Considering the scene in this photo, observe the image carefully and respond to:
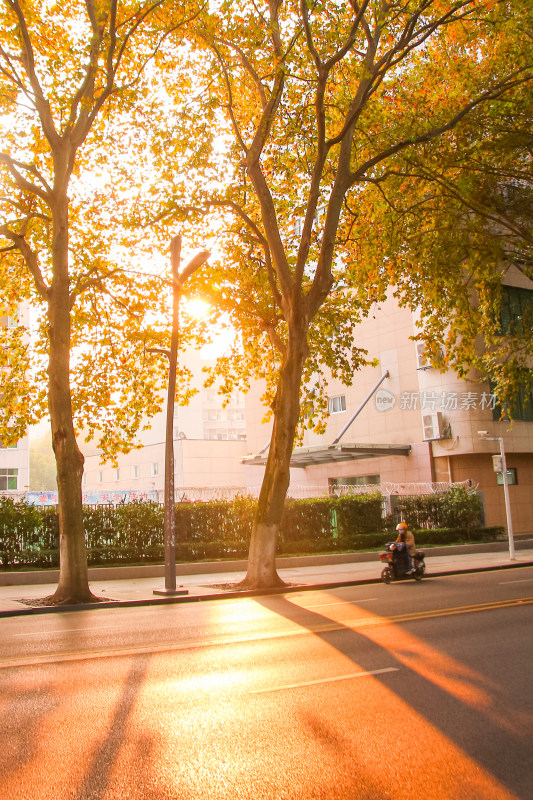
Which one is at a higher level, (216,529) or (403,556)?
(216,529)

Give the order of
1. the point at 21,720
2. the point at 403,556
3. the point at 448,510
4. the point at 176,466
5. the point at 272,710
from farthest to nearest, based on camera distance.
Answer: the point at 176,466, the point at 448,510, the point at 403,556, the point at 272,710, the point at 21,720

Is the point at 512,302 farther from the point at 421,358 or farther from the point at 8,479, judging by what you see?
the point at 8,479

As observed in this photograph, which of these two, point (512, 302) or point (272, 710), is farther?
point (512, 302)

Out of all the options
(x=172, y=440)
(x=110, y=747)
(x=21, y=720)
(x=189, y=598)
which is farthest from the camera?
(x=172, y=440)

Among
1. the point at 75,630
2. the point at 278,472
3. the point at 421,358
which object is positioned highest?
the point at 421,358

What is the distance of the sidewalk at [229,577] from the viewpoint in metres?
15.3

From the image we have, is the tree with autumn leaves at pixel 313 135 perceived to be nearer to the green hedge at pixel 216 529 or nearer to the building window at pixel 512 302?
the green hedge at pixel 216 529

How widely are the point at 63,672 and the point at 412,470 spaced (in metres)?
29.7

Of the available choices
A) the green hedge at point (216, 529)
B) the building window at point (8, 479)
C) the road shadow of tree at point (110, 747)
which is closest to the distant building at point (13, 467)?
the building window at point (8, 479)

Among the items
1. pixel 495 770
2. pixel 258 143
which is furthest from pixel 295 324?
pixel 495 770

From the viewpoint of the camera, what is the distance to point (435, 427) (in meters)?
33.9

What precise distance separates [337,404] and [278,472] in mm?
24276

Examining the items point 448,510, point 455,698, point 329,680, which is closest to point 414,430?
point 448,510

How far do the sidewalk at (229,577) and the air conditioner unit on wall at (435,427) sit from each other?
714 centimetres
